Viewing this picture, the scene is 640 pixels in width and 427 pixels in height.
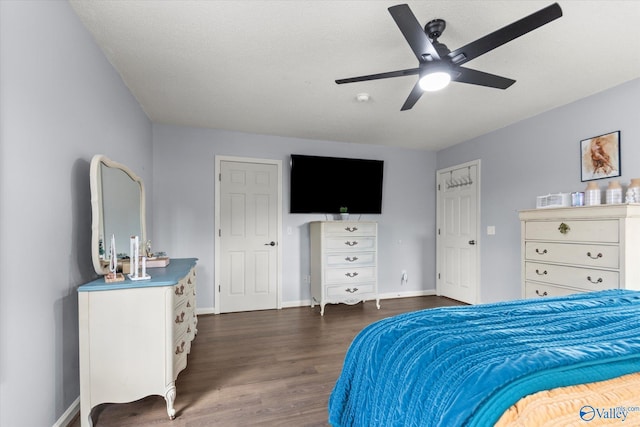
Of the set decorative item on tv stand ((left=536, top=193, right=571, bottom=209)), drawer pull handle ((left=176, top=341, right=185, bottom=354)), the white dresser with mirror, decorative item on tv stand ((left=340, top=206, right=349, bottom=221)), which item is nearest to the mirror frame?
the white dresser with mirror

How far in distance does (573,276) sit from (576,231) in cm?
37

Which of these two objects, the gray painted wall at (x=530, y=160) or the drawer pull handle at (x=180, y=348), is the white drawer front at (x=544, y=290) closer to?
the gray painted wall at (x=530, y=160)

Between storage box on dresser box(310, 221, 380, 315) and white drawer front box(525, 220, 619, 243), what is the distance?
6.08ft

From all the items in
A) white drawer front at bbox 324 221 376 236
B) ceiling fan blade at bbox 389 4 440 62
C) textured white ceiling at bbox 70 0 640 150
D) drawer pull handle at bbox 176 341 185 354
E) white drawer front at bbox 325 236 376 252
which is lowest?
drawer pull handle at bbox 176 341 185 354

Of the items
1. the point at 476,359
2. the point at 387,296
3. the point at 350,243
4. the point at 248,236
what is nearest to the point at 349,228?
the point at 350,243

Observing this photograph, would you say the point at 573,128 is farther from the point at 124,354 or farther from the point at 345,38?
the point at 124,354

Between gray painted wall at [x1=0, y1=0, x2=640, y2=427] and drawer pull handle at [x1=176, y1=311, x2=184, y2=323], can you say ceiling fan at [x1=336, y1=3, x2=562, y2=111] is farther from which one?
drawer pull handle at [x1=176, y1=311, x2=184, y2=323]

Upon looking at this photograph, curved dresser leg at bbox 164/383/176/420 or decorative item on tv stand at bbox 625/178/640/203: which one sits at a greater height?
decorative item on tv stand at bbox 625/178/640/203

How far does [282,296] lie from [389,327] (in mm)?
3184

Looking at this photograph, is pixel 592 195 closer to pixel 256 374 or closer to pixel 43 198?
pixel 256 374

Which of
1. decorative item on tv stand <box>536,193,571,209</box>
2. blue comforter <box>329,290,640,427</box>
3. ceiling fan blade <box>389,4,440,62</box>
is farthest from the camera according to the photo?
decorative item on tv stand <box>536,193,571,209</box>

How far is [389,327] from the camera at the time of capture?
1292 mm

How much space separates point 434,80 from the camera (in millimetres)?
1965

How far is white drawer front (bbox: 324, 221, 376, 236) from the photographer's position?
158 inches
